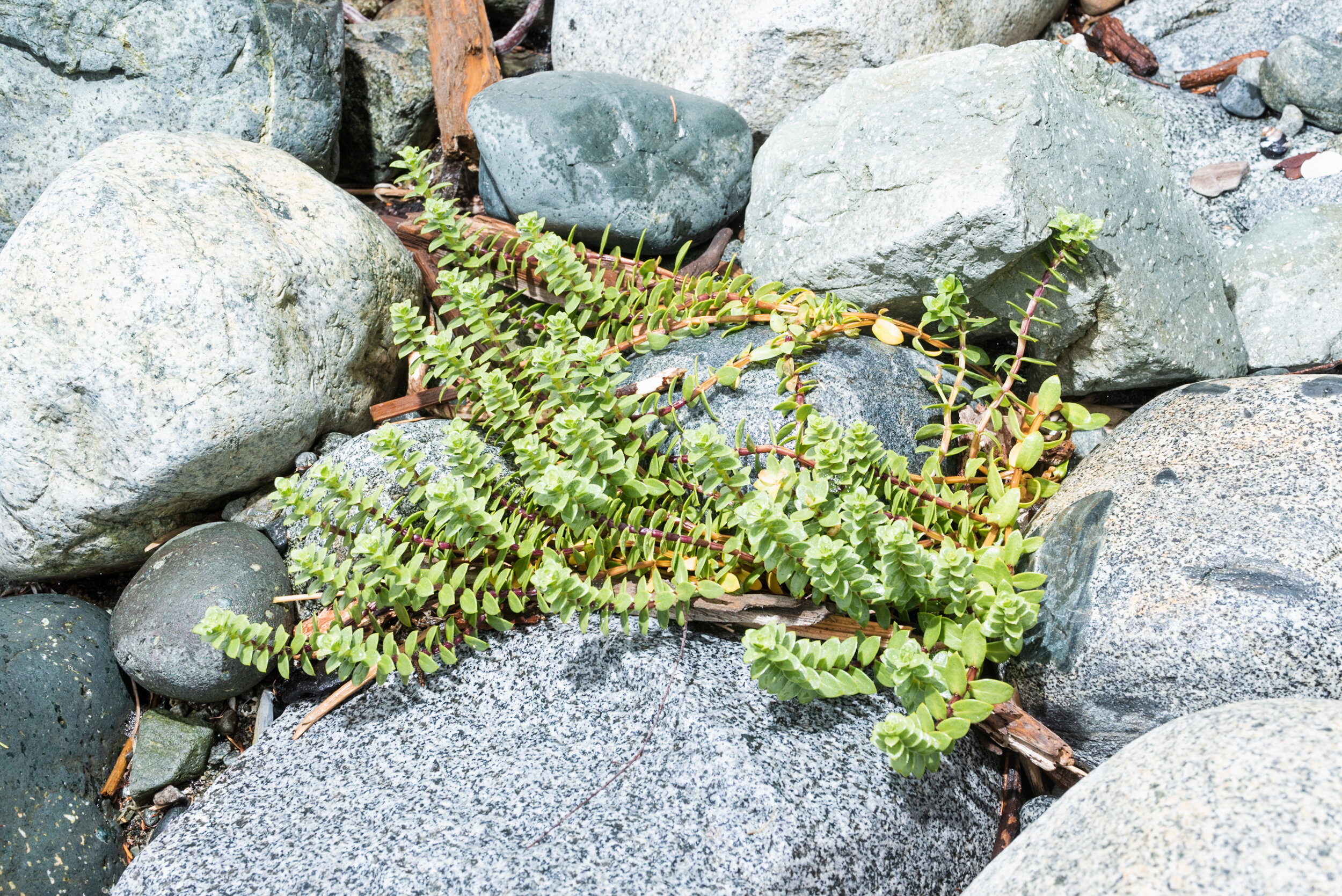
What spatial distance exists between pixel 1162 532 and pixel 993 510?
0.43 meters

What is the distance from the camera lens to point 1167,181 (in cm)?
332

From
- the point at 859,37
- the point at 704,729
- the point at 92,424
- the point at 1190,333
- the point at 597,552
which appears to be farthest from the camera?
the point at 859,37

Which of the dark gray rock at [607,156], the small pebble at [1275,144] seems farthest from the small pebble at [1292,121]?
the dark gray rock at [607,156]

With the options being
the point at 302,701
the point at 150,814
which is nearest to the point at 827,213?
the point at 302,701

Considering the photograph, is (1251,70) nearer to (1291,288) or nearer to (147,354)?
(1291,288)

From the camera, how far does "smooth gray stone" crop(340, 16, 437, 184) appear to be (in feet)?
14.2

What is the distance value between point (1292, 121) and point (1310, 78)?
0.17 meters

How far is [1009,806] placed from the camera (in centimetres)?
242

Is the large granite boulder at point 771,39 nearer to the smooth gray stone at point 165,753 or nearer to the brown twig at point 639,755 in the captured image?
the brown twig at point 639,755

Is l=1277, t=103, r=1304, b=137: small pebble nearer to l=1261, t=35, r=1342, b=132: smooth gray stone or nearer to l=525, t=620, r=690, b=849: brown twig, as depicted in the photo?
l=1261, t=35, r=1342, b=132: smooth gray stone

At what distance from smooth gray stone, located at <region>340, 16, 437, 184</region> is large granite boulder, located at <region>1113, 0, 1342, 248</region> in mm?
3138

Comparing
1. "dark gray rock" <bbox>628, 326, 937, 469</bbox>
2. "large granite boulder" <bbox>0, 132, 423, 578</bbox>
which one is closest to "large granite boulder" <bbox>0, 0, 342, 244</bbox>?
"large granite boulder" <bbox>0, 132, 423, 578</bbox>

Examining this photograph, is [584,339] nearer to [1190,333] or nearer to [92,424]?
[92,424]

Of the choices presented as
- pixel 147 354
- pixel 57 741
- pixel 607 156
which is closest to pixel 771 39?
pixel 607 156
